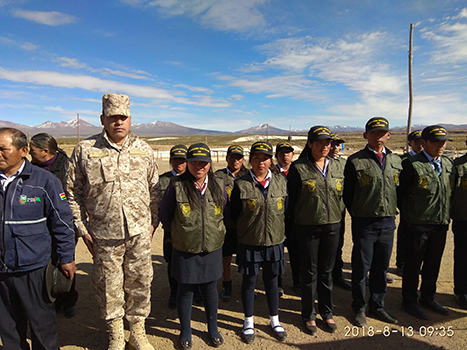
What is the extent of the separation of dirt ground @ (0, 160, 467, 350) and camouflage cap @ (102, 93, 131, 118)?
2.43m

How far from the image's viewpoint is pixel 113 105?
2547mm

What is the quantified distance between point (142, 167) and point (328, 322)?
8.89ft

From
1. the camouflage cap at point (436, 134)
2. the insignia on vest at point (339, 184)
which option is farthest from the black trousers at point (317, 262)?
the camouflage cap at point (436, 134)

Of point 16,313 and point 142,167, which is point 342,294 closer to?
point 142,167

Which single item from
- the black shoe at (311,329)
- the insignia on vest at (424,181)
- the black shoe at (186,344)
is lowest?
the black shoe at (186,344)

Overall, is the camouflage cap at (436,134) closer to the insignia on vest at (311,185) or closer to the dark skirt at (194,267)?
the insignia on vest at (311,185)

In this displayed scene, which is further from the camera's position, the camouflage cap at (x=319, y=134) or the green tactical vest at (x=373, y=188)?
the green tactical vest at (x=373, y=188)

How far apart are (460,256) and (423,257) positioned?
23.9 inches

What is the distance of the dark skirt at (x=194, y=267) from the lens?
9.04ft

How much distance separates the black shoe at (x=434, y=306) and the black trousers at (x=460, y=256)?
0.44 meters

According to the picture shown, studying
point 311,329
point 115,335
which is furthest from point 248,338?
point 115,335

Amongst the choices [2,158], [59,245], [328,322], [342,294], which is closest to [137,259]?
[59,245]

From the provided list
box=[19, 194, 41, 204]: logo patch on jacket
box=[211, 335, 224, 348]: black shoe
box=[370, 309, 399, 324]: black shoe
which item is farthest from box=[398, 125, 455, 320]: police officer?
box=[19, 194, 41, 204]: logo patch on jacket

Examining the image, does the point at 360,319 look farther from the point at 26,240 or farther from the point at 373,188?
the point at 26,240
